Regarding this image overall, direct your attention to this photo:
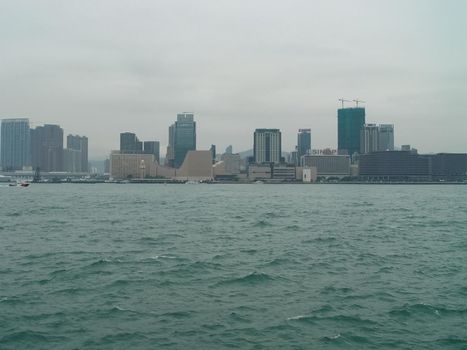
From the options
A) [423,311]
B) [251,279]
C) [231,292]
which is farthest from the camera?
[251,279]

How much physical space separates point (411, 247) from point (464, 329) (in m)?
14.2

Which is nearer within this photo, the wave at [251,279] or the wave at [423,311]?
the wave at [423,311]

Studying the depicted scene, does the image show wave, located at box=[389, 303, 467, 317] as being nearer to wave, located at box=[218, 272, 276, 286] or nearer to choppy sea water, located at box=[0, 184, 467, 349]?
choppy sea water, located at box=[0, 184, 467, 349]

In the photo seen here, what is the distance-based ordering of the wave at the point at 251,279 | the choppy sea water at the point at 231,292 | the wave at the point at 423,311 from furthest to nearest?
the wave at the point at 251,279 < the wave at the point at 423,311 < the choppy sea water at the point at 231,292

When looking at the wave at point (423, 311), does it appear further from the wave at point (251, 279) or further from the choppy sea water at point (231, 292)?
the wave at point (251, 279)

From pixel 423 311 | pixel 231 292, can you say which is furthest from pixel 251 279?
pixel 423 311

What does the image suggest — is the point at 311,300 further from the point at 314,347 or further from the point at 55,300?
the point at 55,300

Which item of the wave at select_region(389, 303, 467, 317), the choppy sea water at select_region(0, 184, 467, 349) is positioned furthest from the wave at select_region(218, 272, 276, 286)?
the wave at select_region(389, 303, 467, 317)

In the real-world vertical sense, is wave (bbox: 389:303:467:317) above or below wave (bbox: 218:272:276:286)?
below

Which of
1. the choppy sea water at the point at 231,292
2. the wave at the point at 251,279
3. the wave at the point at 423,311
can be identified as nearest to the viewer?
the choppy sea water at the point at 231,292

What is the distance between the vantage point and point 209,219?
44188 mm

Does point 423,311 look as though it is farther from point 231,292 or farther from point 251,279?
point 251,279

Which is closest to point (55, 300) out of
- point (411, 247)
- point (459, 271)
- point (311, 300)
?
point (311, 300)

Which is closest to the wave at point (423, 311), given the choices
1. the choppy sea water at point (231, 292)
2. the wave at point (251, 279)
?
the choppy sea water at point (231, 292)
